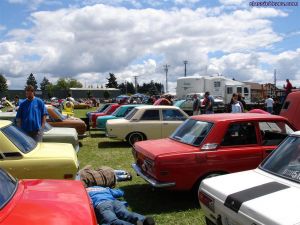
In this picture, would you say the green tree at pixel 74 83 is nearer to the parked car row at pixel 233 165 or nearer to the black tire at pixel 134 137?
the black tire at pixel 134 137

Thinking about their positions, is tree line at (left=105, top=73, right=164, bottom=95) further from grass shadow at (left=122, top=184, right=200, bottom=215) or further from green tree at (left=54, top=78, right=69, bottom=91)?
grass shadow at (left=122, top=184, right=200, bottom=215)

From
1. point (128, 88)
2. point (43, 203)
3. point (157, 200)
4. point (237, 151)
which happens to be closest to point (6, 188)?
point (43, 203)

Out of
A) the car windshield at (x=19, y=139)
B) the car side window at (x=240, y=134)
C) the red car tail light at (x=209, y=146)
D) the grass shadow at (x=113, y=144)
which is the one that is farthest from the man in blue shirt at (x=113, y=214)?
the grass shadow at (x=113, y=144)

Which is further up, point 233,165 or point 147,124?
point 233,165

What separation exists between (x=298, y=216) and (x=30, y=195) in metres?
2.22

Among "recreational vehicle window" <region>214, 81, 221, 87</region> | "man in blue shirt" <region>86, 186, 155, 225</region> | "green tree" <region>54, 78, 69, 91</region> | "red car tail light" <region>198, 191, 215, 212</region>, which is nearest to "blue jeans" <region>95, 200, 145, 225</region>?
"man in blue shirt" <region>86, 186, 155, 225</region>

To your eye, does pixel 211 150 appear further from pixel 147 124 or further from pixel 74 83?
pixel 74 83

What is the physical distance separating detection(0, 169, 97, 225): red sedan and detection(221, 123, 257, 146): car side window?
3.30 meters

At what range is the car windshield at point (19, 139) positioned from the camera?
6.16 meters

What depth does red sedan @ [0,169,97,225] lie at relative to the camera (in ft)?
9.97

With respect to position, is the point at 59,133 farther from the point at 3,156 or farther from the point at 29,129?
the point at 3,156

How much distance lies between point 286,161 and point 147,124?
9.41m

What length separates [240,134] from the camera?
6859 mm

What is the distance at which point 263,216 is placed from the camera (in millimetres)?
3449
